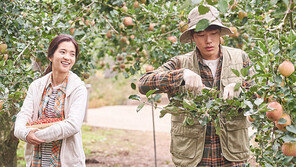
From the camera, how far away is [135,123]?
9500 millimetres

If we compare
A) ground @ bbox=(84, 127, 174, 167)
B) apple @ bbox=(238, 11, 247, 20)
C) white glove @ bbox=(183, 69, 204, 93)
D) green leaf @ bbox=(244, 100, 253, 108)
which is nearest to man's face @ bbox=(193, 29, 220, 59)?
white glove @ bbox=(183, 69, 204, 93)

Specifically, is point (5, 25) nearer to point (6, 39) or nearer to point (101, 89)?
point (6, 39)

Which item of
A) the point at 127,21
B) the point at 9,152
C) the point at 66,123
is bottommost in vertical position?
the point at 9,152

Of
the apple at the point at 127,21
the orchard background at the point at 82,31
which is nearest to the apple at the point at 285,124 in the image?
the orchard background at the point at 82,31

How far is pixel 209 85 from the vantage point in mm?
1859

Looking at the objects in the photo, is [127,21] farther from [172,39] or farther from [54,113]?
[54,113]

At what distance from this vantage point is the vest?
1.79 meters

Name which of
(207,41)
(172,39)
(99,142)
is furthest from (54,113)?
(99,142)

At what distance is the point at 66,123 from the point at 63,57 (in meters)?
0.43

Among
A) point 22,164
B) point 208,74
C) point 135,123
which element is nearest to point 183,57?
point 208,74

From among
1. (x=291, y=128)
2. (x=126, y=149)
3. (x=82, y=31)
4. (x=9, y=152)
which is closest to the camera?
(x=291, y=128)

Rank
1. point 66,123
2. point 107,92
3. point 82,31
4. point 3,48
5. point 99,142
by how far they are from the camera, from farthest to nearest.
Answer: point 107,92
point 99,142
point 82,31
point 3,48
point 66,123

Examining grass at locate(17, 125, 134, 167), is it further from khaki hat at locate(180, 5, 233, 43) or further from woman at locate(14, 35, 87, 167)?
khaki hat at locate(180, 5, 233, 43)

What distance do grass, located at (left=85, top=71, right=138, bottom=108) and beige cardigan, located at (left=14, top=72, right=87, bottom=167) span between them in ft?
33.8
